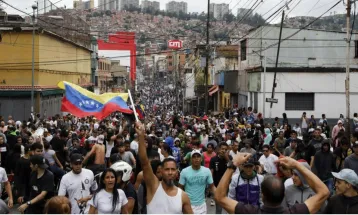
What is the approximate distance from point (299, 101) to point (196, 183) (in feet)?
100.0

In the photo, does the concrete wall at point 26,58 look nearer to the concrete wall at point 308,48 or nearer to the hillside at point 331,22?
the concrete wall at point 308,48

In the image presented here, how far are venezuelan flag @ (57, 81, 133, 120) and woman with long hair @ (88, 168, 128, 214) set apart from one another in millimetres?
10497

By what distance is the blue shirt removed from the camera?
8922 mm

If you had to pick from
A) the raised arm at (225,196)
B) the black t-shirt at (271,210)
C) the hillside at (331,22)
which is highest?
the hillside at (331,22)

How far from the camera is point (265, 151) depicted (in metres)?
12.7

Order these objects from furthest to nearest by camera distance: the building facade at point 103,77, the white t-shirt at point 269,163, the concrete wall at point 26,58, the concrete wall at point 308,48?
1. the building facade at point 103,77
2. the concrete wall at point 308,48
3. the concrete wall at point 26,58
4. the white t-shirt at point 269,163

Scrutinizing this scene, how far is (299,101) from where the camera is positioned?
38594 millimetres

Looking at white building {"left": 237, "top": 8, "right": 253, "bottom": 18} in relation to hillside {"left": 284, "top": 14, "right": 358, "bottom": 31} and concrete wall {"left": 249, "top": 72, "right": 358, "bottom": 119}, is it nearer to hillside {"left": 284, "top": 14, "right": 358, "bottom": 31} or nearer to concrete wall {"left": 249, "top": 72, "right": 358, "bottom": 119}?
hillside {"left": 284, "top": 14, "right": 358, "bottom": 31}

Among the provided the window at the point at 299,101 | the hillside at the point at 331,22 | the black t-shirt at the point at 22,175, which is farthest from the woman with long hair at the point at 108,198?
the hillside at the point at 331,22

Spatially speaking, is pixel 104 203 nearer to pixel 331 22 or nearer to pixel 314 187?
pixel 314 187

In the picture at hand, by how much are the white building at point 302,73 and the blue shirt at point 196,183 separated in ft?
92.4

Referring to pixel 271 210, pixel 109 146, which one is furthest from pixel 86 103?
pixel 271 210

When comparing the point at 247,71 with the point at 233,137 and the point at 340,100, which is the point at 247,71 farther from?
the point at 233,137

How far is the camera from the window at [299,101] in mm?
38219
